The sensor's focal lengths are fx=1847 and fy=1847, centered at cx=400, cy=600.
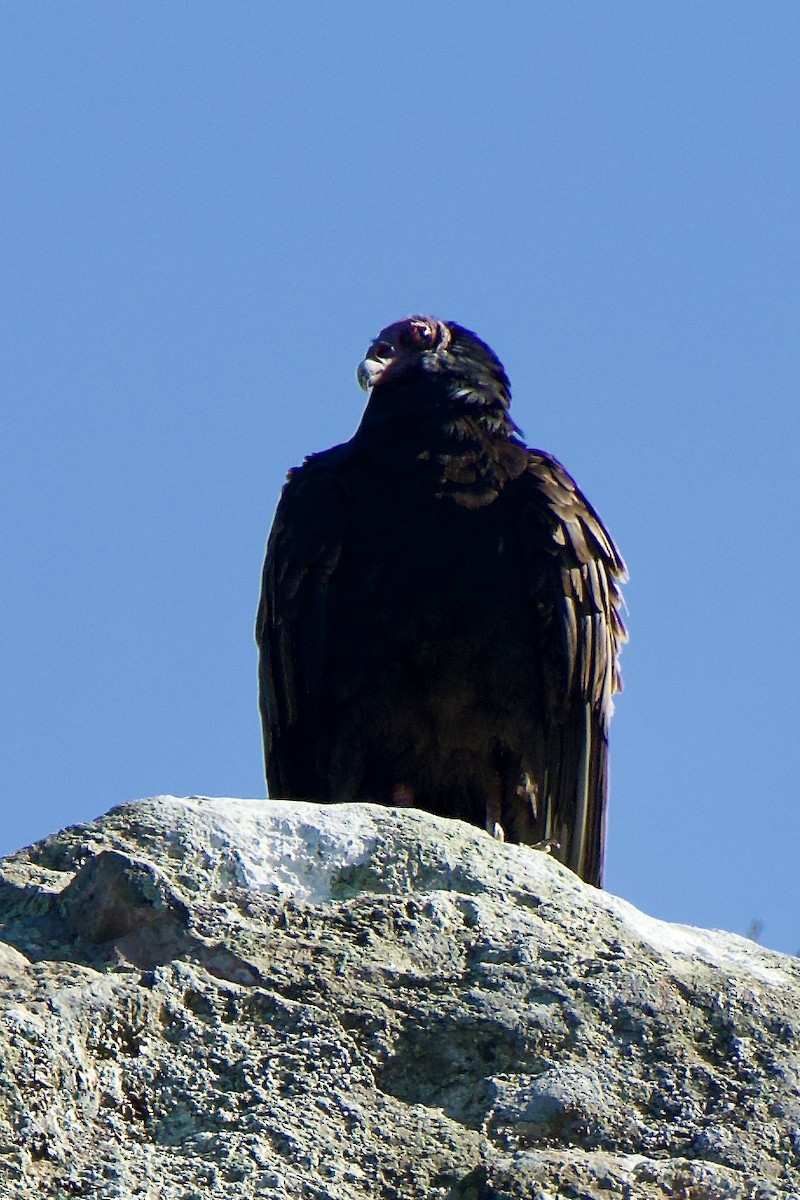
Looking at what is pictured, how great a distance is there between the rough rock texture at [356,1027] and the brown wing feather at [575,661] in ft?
9.46

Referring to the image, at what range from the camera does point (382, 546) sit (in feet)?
20.4

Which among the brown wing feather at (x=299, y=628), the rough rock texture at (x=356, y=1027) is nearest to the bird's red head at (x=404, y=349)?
the brown wing feather at (x=299, y=628)

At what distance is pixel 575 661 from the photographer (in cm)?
612

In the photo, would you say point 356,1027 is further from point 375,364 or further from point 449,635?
point 375,364

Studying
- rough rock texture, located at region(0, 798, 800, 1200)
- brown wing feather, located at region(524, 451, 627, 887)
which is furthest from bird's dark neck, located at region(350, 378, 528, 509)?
rough rock texture, located at region(0, 798, 800, 1200)

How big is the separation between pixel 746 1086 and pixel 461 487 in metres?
3.62

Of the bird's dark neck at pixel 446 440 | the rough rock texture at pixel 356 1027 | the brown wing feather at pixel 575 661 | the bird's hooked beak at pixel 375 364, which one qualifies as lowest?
the rough rock texture at pixel 356 1027

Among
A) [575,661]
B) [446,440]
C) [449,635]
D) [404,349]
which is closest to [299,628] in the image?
[449,635]

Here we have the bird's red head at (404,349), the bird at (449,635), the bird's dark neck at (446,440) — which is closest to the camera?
the bird at (449,635)

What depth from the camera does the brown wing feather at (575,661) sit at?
6.12 m

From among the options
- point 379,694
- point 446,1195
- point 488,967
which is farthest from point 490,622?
point 446,1195

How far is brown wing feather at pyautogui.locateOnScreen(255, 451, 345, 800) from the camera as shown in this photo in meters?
6.27

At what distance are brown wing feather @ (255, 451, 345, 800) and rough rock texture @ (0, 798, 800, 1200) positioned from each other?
3026 millimetres

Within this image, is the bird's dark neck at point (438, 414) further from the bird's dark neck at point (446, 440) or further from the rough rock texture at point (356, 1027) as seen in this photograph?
the rough rock texture at point (356, 1027)
